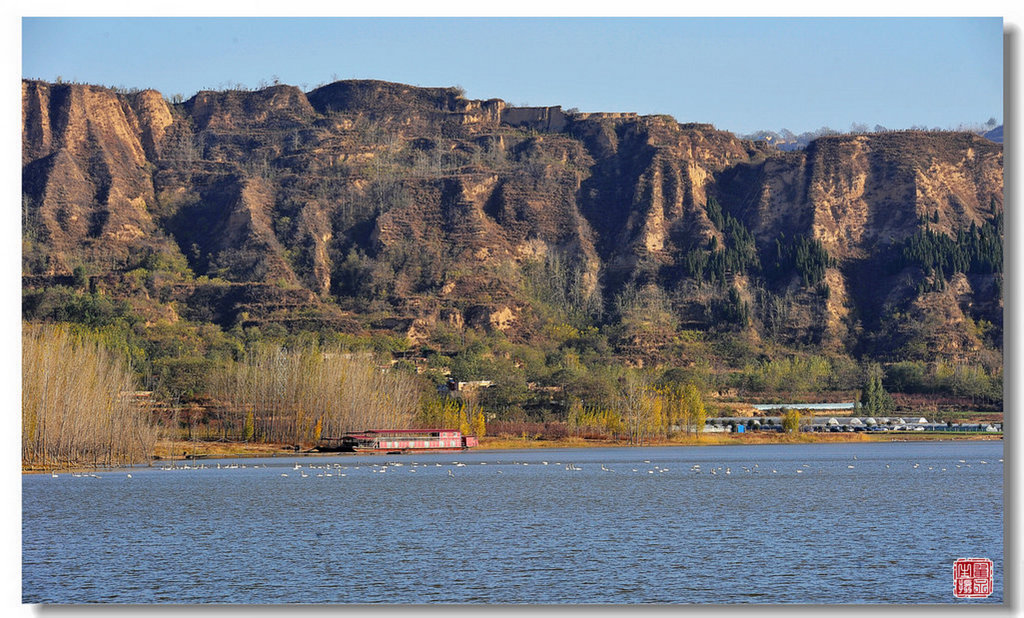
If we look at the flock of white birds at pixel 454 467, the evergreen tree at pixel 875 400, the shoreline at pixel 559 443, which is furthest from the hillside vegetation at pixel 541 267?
the flock of white birds at pixel 454 467

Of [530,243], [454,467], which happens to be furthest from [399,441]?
[530,243]

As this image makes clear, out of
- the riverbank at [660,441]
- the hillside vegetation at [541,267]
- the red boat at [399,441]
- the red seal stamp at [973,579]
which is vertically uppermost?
the hillside vegetation at [541,267]

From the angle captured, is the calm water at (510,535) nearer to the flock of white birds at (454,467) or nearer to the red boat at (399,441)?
the flock of white birds at (454,467)

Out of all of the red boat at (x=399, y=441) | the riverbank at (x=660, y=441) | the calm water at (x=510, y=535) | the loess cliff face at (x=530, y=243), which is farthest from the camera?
the loess cliff face at (x=530, y=243)

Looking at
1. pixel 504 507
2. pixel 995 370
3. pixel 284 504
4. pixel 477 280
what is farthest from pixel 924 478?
pixel 477 280

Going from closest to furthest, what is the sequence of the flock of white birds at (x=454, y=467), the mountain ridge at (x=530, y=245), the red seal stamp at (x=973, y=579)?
1. the red seal stamp at (x=973, y=579)
2. the flock of white birds at (x=454, y=467)
3. the mountain ridge at (x=530, y=245)

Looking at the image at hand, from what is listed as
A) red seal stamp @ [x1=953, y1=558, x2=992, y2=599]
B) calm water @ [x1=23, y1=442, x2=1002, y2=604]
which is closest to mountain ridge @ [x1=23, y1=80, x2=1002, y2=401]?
calm water @ [x1=23, y1=442, x2=1002, y2=604]

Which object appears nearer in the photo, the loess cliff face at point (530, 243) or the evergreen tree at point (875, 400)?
the evergreen tree at point (875, 400)
